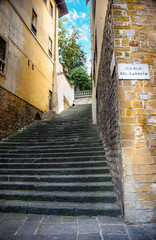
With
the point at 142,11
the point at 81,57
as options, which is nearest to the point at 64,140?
the point at 142,11

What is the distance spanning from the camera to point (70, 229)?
235cm

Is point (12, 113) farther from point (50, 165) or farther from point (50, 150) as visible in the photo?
point (50, 165)

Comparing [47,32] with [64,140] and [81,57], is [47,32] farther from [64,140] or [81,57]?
[81,57]

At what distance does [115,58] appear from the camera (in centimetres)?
283

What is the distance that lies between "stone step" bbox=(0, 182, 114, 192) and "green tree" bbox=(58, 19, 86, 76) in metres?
17.3

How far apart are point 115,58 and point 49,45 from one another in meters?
11.9

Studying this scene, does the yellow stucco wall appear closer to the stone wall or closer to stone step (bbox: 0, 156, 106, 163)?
stone step (bbox: 0, 156, 106, 163)

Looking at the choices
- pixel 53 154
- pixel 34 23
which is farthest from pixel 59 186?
pixel 34 23

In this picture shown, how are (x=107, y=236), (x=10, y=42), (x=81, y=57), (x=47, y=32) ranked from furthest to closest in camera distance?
(x=81, y=57) < (x=47, y=32) < (x=10, y=42) < (x=107, y=236)

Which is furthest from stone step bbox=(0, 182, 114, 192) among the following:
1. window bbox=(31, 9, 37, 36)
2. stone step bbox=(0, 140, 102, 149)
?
window bbox=(31, 9, 37, 36)

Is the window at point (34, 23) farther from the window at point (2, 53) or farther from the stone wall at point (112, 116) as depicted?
the stone wall at point (112, 116)

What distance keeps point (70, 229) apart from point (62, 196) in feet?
2.91

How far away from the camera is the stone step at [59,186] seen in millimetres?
3418

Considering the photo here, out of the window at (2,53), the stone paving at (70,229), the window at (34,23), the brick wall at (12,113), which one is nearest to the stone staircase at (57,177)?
the stone paving at (70,229)
